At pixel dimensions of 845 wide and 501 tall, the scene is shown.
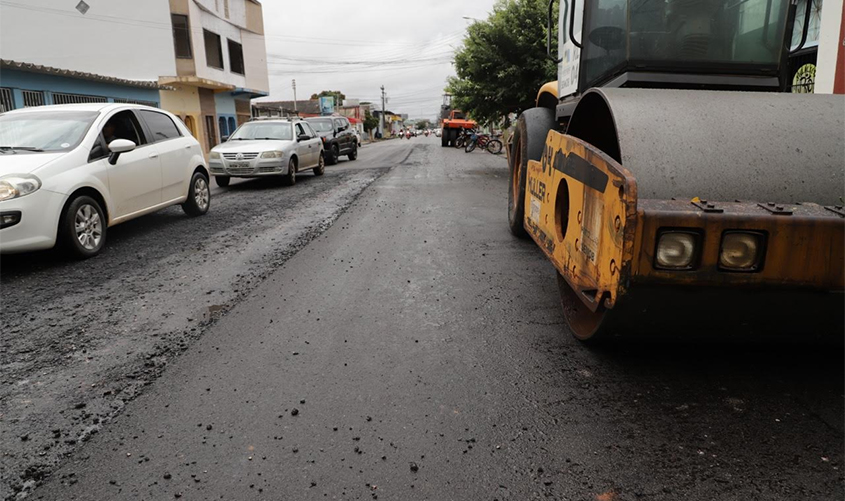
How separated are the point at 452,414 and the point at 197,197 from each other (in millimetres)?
7185

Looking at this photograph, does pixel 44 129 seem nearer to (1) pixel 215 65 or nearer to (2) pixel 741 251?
(2) pixel 741 251

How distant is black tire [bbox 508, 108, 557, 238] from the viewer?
234 inches

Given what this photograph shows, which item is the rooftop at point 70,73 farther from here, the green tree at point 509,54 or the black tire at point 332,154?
the green tree at point 509,54

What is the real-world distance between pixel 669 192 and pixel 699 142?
373mm

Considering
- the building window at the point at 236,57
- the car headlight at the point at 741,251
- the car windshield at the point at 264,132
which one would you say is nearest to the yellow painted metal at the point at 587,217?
the car headlight at the point at 741,251

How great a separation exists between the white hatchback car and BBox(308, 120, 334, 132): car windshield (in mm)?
13846

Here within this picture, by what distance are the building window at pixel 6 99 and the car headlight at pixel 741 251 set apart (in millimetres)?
20389

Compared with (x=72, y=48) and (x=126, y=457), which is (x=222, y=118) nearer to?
(x=72, y=48)

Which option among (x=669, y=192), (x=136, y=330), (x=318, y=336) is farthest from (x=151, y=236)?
(x=669, y=192)

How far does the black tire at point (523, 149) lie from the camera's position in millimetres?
5949

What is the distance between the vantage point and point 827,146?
2.67m

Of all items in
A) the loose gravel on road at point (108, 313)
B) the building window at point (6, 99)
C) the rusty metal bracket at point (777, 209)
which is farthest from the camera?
the building window at point (6, 99)

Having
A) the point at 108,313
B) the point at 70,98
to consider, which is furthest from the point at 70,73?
the point at 108,313

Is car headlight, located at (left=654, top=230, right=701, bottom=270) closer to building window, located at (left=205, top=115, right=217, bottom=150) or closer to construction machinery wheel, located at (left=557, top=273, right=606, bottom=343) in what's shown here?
construction machinery wheel, located at (left=557, top=273, right=606, bottom=343)
